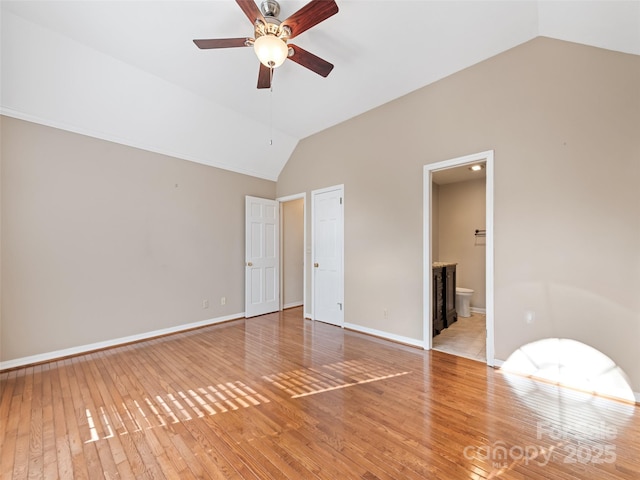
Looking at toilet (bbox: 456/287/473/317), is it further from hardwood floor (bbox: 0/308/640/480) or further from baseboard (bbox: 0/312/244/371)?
baseboard (bbox: 0/312/244/371)

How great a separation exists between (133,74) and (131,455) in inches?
145

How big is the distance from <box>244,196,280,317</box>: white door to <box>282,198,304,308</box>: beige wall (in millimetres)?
274

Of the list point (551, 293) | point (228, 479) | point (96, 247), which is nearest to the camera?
point (228, 479)

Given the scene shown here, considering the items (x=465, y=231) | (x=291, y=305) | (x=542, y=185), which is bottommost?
(x=291, y=305)

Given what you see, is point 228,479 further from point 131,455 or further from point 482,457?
point 482,457

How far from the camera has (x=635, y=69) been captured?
7.24ft

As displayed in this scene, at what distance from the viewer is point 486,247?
9.75 feet

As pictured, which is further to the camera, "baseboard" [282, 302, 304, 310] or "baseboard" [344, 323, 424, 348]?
"baseboard" [282, 302, 304, 310]

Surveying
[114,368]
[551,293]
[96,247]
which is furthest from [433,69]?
[114,368]

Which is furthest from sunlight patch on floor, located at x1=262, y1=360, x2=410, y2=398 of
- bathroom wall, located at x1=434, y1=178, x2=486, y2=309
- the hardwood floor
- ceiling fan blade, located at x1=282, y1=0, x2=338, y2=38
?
bathroom wall, located at x1=434, y1=178, x2=486, y2=309

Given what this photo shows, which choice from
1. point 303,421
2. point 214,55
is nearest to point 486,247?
point 303,421

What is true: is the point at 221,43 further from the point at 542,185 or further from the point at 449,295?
the point at 449,295

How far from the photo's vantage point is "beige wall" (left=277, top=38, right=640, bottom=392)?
227 centimetres

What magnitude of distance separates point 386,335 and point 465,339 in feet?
3.49
